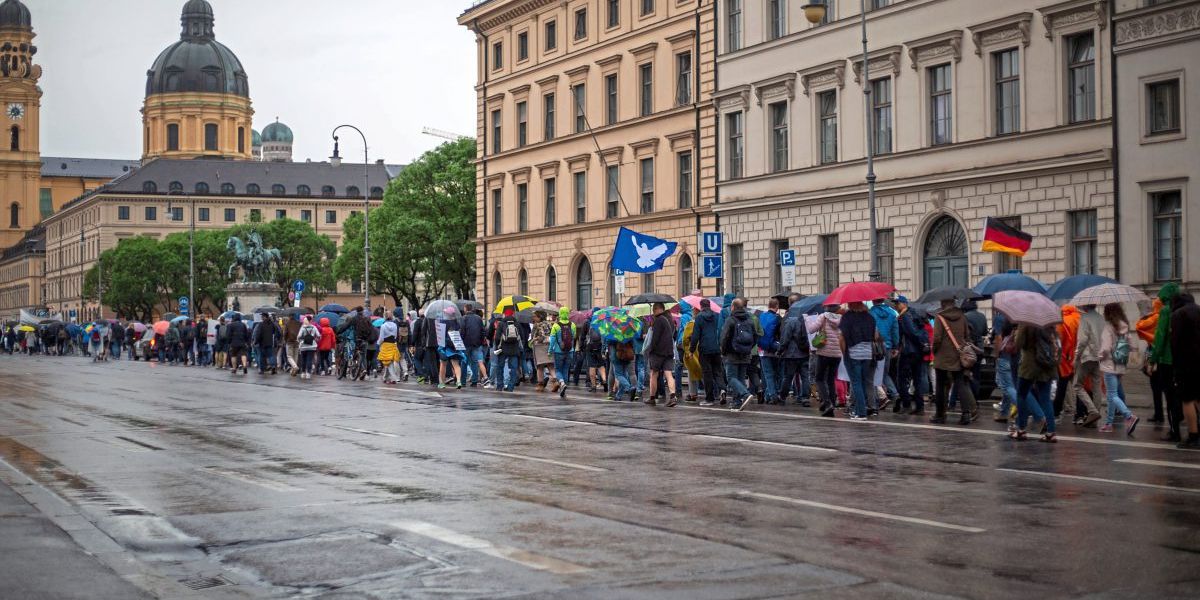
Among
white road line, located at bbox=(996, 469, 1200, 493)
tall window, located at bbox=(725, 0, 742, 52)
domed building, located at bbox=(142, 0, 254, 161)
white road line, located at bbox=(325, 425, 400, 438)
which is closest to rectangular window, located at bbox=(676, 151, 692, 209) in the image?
tall window, located at bbox=(725, 0, 742, 52)

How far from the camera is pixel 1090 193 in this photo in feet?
114

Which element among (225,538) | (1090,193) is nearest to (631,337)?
(1090,193)

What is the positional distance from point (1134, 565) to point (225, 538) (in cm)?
631

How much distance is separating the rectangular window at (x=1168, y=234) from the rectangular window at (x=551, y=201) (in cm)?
3070

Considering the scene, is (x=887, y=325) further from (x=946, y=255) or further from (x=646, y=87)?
(x=646, y=87)

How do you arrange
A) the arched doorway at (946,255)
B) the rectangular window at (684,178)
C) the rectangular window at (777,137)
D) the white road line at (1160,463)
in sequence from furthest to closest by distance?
the rectangular window at (684,178) → the rectangular window at (777,137) → the arched doorway at (946,255) → the white road line at (1160,463)

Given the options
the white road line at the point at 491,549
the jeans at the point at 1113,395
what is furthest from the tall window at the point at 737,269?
the white road line at the point at 491,549

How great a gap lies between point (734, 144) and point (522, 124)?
667 inches

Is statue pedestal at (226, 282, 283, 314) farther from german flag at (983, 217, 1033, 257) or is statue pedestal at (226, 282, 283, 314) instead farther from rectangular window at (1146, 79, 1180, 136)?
rectangular window at (1146, 79, 1180, 136)

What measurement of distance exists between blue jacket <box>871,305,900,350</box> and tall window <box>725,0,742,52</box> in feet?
84.1

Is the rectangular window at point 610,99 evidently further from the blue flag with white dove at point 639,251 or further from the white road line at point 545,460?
the white road line at point 545,460

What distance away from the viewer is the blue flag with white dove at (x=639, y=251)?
128 feet

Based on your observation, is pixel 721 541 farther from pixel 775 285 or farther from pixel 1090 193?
pixel 775 285

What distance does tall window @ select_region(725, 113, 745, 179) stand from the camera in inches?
1902
